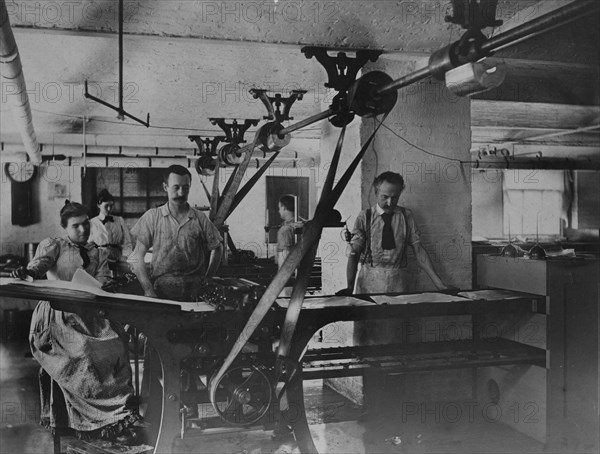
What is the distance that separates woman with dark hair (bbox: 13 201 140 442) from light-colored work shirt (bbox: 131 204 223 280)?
20.7 inches

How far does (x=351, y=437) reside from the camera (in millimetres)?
3947

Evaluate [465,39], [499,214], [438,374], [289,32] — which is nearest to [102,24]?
[289,32]

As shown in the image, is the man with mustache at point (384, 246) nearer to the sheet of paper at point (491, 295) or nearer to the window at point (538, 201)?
the sheet of paper at point (491, 295)

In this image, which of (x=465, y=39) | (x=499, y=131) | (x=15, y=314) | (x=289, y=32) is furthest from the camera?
(x=499, y=131)

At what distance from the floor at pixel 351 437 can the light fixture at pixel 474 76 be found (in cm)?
216

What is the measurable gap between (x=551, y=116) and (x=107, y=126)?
6.70 metres

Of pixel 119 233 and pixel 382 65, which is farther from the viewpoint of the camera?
pixel 119 233

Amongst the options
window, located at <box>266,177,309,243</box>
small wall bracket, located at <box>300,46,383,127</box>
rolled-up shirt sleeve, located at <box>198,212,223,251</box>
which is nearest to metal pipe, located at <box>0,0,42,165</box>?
rolled-up shirt sleeve, located at <box>198,212,223,251</box>

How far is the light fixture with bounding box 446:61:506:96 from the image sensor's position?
8.32 ft

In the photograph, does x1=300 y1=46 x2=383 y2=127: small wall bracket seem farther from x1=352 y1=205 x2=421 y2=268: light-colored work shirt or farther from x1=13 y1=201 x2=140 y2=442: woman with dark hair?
x1=13 y1=201 x2=140 y2=442: woman with dark hair

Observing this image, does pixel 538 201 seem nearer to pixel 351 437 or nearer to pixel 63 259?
pixel 351 437

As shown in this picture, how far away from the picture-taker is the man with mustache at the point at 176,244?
171 inches

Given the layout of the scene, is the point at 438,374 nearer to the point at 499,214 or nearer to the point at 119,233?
the point at 119,233

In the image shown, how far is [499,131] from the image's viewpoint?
1056cm
